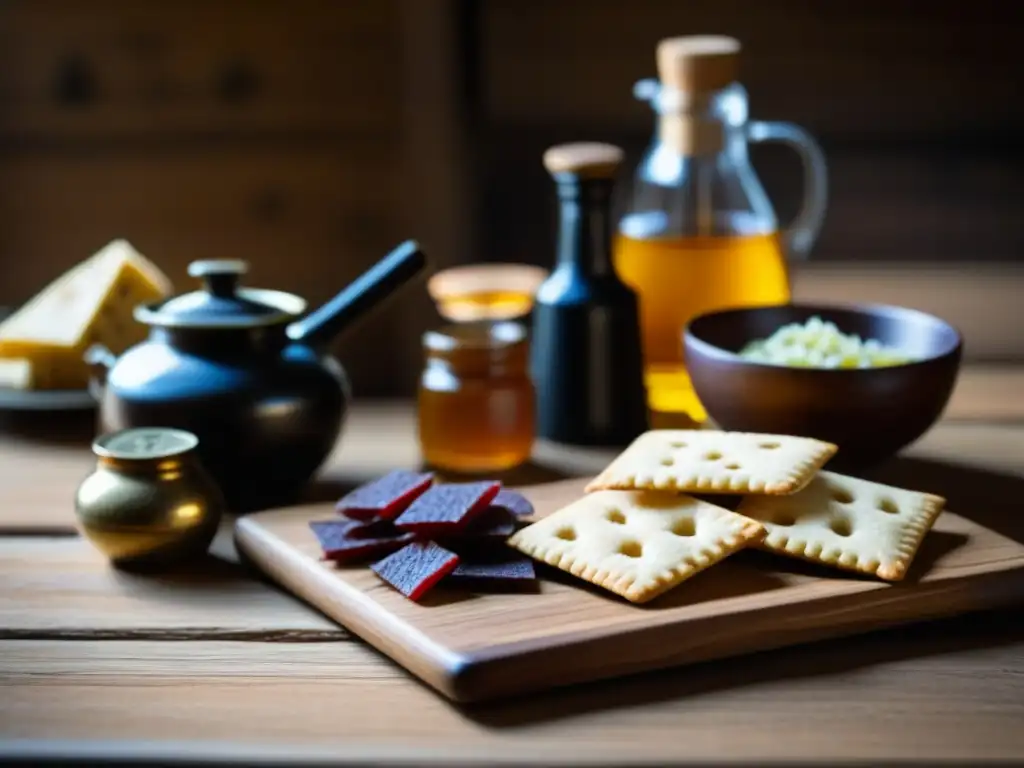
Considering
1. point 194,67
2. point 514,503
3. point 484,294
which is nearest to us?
point 514,503

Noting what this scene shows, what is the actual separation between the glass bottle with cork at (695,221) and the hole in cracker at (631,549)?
1.52 ft

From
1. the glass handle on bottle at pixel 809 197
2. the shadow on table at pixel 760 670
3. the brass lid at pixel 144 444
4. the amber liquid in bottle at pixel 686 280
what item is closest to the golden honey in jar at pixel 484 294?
the amber liquid in bottle at pixel 686 280

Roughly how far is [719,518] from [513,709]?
24 cm

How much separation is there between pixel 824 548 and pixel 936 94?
3.77ft

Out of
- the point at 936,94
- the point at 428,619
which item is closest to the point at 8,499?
the point at 428,619

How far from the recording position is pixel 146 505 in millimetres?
1039

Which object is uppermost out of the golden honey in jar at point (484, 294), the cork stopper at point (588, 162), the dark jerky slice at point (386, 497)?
the cork stopper at point (588, 162)

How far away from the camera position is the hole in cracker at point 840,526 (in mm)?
1000

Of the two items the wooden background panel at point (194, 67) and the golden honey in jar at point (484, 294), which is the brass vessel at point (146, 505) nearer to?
the golden honey in jar at point (484, 294)

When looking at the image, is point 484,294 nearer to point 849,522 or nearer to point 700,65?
point 700,65

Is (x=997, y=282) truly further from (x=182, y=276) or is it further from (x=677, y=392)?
(x=182, y=276)

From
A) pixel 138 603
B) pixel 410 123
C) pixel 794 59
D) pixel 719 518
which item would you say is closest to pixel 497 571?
pixel 719 518

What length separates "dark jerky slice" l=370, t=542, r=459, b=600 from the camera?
934 millimetres

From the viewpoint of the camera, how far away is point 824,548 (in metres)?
0.96
